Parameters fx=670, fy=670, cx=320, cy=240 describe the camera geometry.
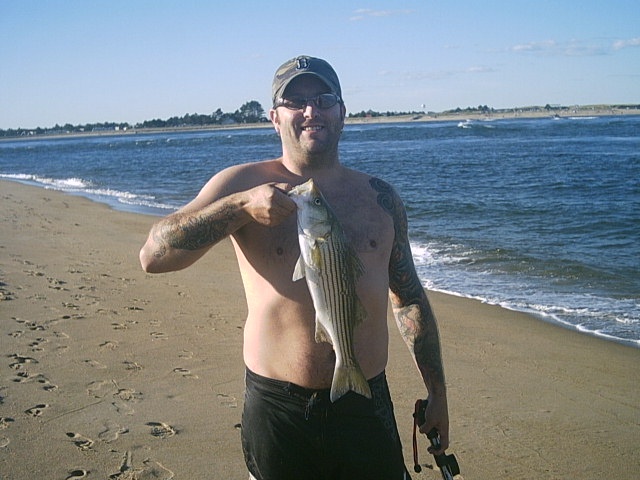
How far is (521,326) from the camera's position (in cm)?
880

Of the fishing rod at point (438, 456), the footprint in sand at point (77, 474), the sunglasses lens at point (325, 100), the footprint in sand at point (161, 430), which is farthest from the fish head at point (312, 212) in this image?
the footprint in sand at point (161, 430)

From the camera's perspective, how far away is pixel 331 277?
9.03 feet

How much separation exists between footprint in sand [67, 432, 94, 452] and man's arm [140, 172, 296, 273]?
7.25 ft

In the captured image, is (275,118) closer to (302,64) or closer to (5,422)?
(302,64)

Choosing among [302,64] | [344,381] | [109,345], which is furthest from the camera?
[109,345]

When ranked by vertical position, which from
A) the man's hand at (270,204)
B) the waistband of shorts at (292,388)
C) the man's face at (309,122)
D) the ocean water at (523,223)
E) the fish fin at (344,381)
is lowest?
the ocean water at (523,223)

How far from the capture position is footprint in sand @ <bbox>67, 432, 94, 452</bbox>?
4.70m

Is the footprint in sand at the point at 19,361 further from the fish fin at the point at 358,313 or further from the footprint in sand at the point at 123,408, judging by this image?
the fish fin at the point at 358,313

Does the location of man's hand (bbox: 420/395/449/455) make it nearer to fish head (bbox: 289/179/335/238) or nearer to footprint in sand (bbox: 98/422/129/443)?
fish head (bbox: 289/179/335/238)

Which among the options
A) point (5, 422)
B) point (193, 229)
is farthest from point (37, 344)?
point (193, 229)

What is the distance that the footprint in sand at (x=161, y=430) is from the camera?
495 cm

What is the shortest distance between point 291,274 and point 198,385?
10.8ft

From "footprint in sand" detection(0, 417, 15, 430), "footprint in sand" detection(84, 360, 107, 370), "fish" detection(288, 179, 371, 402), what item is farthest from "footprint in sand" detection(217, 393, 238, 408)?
"fish" detection(288, 179, 371, 402)

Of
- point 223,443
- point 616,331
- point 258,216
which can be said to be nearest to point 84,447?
point 223,443
